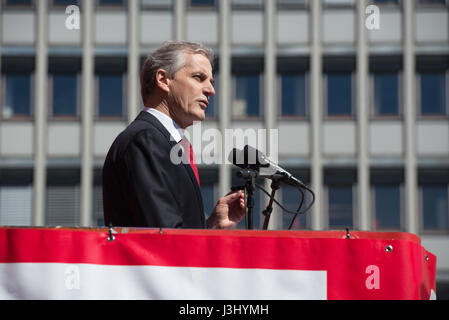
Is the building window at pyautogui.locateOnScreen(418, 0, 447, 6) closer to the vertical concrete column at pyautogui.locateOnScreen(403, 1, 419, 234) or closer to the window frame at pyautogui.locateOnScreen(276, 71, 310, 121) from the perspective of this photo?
the vertical concrete column at pyautogui.locateOnScreen(403, 1, 419, 234)

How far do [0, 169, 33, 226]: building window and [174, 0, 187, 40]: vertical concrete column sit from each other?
5577 mm

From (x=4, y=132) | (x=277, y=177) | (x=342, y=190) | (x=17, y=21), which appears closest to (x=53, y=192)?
(x=4, y=132)

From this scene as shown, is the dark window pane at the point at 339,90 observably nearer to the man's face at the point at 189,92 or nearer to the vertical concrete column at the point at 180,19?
the vertical concrete column at the point at 180,19

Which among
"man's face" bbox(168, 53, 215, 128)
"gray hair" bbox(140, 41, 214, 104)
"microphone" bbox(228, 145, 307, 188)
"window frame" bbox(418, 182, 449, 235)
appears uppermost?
"gray hair" bbox(140, 41, 214, 104)

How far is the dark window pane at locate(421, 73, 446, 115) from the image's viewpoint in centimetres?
2455

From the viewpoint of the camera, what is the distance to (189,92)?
12.2 feet

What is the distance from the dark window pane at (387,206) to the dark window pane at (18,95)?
10.1 metres

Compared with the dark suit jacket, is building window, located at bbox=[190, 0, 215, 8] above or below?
above

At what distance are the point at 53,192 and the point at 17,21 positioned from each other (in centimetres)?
492

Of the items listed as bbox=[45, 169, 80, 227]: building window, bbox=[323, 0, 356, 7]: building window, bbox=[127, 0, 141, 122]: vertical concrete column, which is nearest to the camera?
bbox=[45, 169, 80, 227]: building window

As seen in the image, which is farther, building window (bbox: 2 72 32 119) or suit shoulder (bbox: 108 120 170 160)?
building window (bbox: 2 72 32 119)

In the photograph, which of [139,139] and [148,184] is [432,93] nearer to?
[139,139]

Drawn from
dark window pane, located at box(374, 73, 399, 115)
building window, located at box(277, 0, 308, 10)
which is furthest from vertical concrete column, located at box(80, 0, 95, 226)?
dark window pane, located at box(374, 73, 399, 115)
